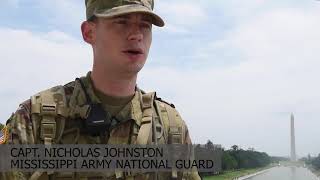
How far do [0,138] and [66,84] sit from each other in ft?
1.87

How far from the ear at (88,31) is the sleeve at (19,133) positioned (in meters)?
0.59

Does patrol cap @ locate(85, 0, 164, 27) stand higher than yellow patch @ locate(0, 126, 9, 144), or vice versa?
patrol cap @ locate(85, 0, 164, 27)

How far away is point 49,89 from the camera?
3.38 m

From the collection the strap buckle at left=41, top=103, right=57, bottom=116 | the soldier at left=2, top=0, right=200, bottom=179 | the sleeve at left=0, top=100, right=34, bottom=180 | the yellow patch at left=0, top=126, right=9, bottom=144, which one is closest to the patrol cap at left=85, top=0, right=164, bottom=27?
the soldier at left=2, top=0, right=200, bottom=179

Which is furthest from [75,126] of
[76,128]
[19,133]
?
[19,133]

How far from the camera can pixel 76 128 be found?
3.27 metres

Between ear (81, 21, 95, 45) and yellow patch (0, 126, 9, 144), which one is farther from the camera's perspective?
ear (81, 21, 95, 45)

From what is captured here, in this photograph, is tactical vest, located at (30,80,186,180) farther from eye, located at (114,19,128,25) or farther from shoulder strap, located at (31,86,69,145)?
eye, located at (114,19,128,25)

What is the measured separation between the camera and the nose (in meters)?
3.09

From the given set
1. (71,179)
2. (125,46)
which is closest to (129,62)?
(125,46)

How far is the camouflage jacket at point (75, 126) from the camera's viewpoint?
3135 millimetres

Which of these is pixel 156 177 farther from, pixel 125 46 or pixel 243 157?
pixel 243 157

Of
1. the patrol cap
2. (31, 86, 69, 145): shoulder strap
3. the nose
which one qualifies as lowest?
(31, 86, 69, 145): shoulder strap

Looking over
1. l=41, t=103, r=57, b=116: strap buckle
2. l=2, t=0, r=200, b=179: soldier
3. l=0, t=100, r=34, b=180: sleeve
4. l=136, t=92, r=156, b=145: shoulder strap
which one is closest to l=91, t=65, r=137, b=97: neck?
l=2, t=0, r=200, b=179: soldier
